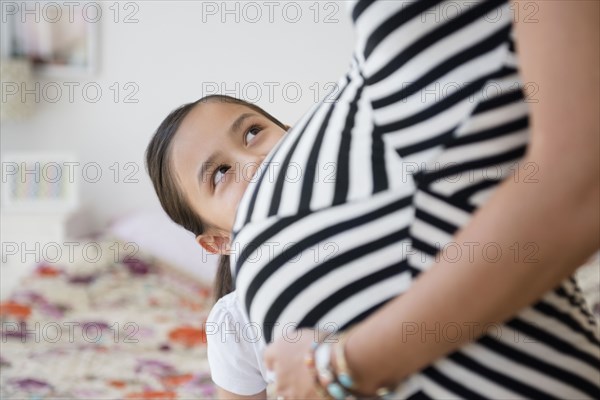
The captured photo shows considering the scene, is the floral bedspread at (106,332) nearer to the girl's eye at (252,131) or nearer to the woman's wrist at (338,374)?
the girl's eye at (252,131)

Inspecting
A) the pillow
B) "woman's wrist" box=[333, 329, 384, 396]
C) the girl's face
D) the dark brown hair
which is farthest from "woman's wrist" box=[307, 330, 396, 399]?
the pillow

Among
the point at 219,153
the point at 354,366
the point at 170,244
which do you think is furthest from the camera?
the point at 170,244

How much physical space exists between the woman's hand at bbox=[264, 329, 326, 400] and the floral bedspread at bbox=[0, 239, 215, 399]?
1291 mm

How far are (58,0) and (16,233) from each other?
3.92 ft

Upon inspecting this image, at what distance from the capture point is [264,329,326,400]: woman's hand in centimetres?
60

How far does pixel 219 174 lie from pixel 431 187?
53 cm

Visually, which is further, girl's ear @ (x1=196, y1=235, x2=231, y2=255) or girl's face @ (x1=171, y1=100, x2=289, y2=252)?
girl's ear @ (x1=196, y1=235, x2=231, y2=255)

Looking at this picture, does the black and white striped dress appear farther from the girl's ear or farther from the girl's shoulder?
the girl's ear

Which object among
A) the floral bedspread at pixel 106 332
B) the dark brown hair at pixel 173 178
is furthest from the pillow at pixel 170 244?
the dark brown hair at pixel 173 178

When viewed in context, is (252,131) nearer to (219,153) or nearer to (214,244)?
(219,153)

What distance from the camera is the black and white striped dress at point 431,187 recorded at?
0.56 metres

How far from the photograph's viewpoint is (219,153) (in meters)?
1.03

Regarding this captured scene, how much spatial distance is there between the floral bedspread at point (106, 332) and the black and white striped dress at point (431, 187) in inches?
53.1

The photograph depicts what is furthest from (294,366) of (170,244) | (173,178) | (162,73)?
(162,73)
